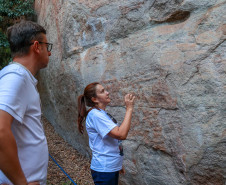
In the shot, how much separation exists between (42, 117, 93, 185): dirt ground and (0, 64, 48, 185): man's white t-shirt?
7.99ft

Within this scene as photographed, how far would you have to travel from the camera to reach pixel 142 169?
2557 millimetres

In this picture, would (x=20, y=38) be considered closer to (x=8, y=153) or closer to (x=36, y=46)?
(x=36, y=46)

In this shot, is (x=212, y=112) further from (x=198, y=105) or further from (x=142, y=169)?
(x=142, y=169)

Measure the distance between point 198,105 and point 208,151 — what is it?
0.42 meters

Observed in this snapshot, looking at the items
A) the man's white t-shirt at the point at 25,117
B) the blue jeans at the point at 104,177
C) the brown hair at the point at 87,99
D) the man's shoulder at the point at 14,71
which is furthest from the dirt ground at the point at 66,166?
the man's shoulder at the point at 14,71

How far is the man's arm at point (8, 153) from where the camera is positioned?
0.92 m

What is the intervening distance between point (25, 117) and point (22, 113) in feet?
0.29

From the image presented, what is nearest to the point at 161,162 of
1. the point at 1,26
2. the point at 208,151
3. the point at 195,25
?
the point at 208,151

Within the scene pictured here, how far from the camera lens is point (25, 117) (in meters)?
1.12

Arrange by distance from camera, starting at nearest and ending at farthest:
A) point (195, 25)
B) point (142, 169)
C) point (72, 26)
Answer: point (195, 25) → point (142, 169) → point (72, 26)

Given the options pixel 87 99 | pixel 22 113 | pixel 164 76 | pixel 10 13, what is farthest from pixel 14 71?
pixel 10 13

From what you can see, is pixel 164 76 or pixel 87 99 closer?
pixel 87 99

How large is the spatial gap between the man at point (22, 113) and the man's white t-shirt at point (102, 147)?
2.01 ft

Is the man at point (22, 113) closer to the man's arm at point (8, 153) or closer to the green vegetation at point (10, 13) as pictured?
the man's arm at point (8, 153)
